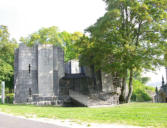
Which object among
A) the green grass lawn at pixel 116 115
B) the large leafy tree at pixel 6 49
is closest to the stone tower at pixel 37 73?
the large leafy tree at pixel 6 49

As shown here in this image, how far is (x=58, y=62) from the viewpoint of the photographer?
27.3 m

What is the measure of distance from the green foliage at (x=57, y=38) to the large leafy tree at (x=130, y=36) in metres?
21.3

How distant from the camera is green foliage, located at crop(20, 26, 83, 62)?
44625mm

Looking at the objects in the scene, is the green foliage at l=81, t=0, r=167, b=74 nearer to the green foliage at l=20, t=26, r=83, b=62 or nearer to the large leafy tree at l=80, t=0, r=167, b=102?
the large leafy tree at l=80, t=0, r=167, b=102

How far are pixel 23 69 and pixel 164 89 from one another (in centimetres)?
3571

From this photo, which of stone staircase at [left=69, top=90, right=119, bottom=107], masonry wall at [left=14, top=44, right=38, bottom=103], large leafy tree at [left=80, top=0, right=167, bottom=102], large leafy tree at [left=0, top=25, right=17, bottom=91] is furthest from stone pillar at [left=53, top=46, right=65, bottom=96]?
large leafy tree at [left=0, top=25, right=17, bottom=91]

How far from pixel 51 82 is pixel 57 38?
19877mm

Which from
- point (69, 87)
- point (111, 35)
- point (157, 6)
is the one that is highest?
point (157, 6)

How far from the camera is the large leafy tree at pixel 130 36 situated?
21281 millimetres

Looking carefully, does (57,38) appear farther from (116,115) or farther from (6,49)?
(116,115)

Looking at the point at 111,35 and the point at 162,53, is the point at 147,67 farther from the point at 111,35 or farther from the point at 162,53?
the point at 111,35

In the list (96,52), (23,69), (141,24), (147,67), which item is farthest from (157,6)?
(23,69)

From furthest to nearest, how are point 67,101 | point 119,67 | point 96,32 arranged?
point 67,101, point 96,32, point 119,67

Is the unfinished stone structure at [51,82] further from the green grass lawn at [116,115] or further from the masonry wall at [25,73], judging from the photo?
the green grass lawn at [116,115]
